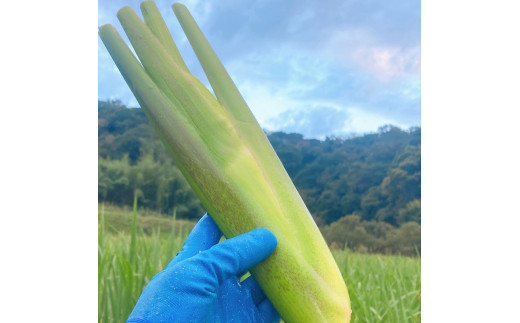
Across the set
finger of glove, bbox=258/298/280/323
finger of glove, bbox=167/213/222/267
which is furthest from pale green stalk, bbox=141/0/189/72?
finger of glove, bbox=258/298/280/323

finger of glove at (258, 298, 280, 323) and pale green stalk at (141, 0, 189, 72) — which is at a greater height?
pale green stalk at (141, 0, 189, 72)

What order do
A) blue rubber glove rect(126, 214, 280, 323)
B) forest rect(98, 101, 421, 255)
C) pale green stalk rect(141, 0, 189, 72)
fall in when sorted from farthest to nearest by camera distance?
forest rect(98, 101, 421, 255) → pale green stalk rect(141, 0, 189, 72) → blue rubber glove rect(126, 214, 280, 323)

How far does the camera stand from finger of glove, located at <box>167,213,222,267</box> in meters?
0.55

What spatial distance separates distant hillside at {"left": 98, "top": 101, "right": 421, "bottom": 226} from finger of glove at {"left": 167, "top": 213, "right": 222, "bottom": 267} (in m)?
1.02

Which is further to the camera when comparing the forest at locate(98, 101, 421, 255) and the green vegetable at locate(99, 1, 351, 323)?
the forest at locate(98, 101, 421, 255)

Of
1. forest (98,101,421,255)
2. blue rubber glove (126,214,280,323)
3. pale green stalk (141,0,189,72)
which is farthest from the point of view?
forest (98,101,421,255)

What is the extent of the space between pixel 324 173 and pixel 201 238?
4.36 feet

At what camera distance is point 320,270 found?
18.2 inches

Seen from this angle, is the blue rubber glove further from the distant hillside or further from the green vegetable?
the distant hillside

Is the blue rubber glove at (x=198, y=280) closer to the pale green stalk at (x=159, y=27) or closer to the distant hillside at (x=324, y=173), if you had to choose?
the pale green stalk at (x=159, y=27)
